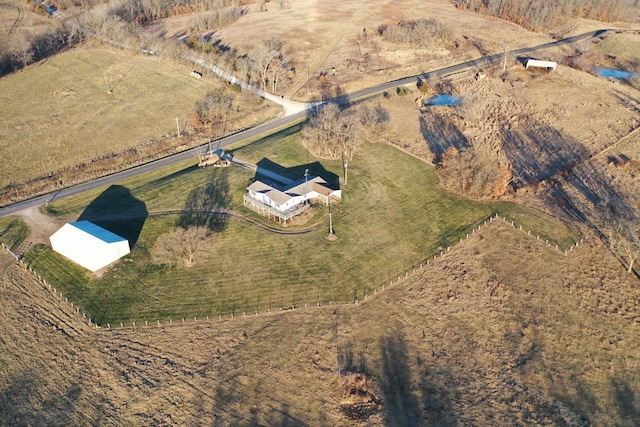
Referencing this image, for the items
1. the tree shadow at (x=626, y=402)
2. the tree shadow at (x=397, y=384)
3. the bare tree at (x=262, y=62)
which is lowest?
the tree shadow at (x=626, y=402)

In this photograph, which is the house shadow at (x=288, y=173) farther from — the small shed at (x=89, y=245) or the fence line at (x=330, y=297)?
the small shed at (x=89, y=245)

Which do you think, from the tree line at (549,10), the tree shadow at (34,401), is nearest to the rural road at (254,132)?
the tree line at (549,10)

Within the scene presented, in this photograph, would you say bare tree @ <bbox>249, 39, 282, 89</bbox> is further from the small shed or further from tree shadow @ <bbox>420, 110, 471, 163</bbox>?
the small shed

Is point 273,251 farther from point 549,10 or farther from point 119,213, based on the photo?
point 549,10

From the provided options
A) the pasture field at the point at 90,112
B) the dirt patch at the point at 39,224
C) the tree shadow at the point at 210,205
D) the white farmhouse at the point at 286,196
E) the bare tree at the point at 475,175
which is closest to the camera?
the dirt patch at the point at 39,224

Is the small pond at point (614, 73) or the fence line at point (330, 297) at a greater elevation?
the small pond at point (614, 73)

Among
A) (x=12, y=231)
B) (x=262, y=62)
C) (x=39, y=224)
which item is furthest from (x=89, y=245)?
(x=262, y=62)
